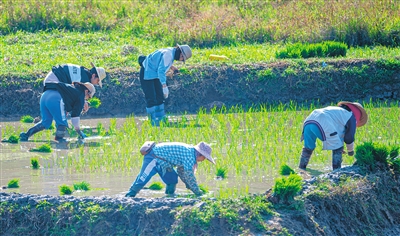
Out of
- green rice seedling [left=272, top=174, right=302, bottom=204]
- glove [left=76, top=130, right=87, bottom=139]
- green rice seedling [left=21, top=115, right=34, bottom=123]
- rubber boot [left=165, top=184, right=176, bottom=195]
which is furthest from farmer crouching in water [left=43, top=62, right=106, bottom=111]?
green rice seedling [left=272, top=174, right=302, bottom=204]

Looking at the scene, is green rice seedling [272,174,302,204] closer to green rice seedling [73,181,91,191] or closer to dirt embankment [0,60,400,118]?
green rice seedling [73,181,91,191]

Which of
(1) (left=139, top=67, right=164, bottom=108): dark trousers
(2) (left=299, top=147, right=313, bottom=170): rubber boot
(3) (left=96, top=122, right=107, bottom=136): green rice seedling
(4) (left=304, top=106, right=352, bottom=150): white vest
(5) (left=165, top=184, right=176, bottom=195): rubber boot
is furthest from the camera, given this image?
(1) (left=139, top=67, right=164, bottom=108): dark trousers

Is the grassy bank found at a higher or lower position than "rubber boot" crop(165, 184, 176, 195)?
higher

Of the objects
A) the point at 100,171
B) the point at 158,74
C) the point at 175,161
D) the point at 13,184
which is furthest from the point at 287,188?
the point at 158,74

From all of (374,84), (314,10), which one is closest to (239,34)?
(314,10)

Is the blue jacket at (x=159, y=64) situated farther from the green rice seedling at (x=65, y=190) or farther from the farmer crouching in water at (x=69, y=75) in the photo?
the green rice seedling at (x=65, y=190)

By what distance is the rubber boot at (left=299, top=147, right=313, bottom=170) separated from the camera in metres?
9.98

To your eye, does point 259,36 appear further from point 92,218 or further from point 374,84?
point 92,218

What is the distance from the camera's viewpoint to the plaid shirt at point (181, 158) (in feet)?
27.6

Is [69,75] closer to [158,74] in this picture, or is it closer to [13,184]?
[158,74]

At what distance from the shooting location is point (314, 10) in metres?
19.4

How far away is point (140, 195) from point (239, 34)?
32.5 ft

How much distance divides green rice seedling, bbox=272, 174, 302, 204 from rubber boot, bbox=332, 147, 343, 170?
1.97m

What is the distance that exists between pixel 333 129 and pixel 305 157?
0.56m
